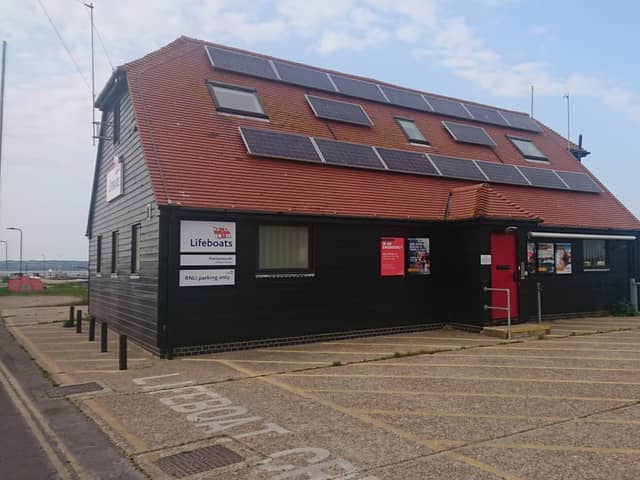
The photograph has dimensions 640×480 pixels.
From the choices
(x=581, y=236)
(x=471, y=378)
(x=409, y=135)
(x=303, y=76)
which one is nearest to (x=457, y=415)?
(x=471, y=378)

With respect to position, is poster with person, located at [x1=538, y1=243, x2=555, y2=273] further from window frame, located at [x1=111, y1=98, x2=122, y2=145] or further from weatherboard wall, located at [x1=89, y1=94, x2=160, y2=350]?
window frame, located at [x1=111, y1=98, x2=122, y2=145]

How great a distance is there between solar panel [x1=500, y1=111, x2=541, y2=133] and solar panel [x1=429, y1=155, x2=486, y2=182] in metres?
5.97

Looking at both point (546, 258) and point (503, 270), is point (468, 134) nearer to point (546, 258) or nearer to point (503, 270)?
point (546, 258)

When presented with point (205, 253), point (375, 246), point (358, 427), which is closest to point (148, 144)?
point (205, 253)

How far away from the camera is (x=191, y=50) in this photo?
1562 centimetres

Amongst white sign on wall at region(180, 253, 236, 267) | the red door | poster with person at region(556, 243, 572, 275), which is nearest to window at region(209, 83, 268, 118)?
white sign on wall at region(180, 253, 236, 267)

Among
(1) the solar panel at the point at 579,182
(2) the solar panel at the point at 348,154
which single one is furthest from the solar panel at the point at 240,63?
(1) the solar panel at the point at 579,182

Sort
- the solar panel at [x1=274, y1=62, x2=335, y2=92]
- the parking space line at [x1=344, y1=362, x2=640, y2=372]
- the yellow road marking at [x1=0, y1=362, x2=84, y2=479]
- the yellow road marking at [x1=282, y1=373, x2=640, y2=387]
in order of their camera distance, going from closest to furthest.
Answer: the yellow road marking at [x1=0, y1=362, x2=84, y2=479]
the yellow road marking at [x1=282, y1=373, x2=640, y2=387]
the parking space line at [x1=344, y1=362, x2=640, y2=372]
the solar panel at [x1=274, y1=62, x2=335, y2=92]

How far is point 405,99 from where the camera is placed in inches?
758

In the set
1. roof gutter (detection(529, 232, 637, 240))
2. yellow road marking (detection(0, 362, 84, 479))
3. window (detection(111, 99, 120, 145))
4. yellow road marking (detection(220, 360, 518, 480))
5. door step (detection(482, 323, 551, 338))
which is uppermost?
window (detection(111, 99, 120, 145))

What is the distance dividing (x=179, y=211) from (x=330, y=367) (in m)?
4.34

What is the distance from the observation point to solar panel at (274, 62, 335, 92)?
55.0ft

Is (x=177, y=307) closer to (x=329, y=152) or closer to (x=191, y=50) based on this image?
(x=329, y=152)

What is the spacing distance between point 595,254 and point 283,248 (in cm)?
1148
